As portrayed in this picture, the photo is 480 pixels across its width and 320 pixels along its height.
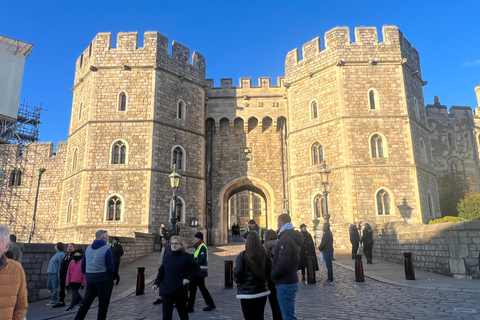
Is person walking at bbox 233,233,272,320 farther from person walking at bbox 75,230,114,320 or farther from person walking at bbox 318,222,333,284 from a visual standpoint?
person walking at bbox 318,222,333,284

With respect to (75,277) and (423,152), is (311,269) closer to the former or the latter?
(75,277)

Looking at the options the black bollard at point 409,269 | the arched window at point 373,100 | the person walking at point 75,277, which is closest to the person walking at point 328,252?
the black bollard at point 409,269

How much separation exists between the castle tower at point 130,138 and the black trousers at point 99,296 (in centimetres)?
1267

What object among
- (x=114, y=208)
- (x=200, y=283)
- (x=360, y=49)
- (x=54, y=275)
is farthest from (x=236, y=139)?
(x=200, y=283)

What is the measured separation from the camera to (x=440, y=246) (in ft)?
32.2

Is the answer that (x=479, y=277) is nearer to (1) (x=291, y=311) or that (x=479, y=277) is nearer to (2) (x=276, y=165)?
(1) (x=291, y=311)

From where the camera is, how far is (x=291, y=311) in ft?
13.8

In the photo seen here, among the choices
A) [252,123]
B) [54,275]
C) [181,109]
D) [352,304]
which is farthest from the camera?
[252,123]

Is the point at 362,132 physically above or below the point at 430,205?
above

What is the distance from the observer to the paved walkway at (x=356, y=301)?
5.71m

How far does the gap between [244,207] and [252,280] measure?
150 ft

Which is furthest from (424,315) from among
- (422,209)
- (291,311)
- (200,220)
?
(200,220)

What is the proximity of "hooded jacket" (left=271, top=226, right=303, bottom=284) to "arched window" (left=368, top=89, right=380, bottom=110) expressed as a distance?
16.7 m

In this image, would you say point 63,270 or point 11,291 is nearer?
point 11,291
